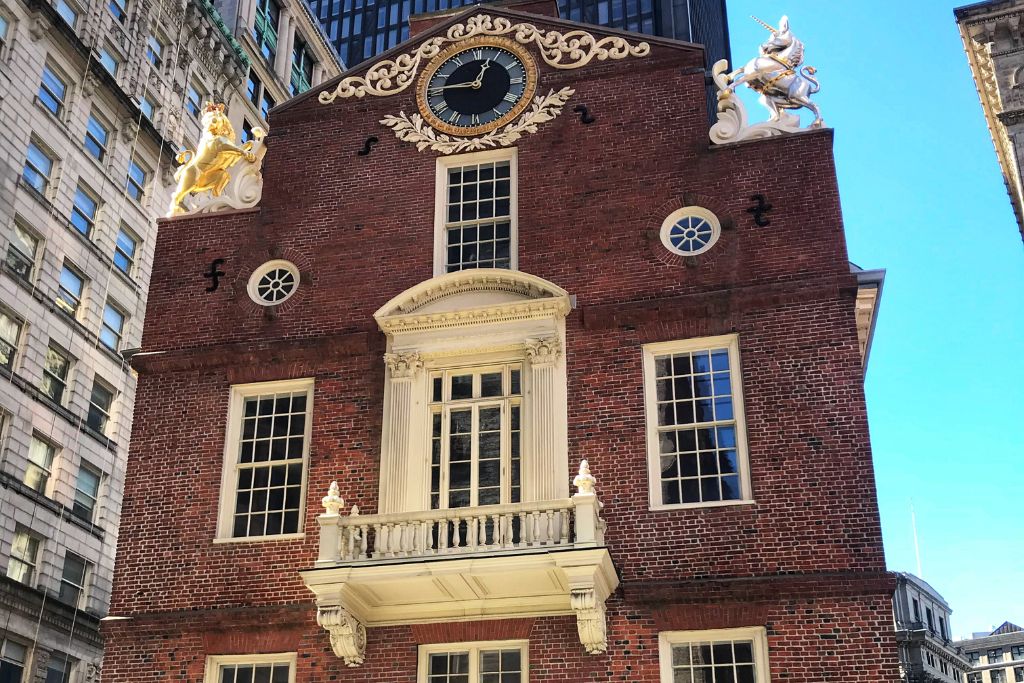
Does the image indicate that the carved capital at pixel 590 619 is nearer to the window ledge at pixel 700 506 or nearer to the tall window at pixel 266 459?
the window ledge at pixel 700 506

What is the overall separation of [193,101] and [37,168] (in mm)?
12335

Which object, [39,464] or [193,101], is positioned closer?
[39,464]

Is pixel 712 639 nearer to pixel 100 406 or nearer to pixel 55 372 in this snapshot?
pixel 55 372

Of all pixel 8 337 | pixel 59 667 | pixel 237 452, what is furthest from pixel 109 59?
pixel 237 452

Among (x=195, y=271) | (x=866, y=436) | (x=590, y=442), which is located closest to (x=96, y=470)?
(x=195, y=271)

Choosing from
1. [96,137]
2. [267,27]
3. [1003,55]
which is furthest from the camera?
[267,27]

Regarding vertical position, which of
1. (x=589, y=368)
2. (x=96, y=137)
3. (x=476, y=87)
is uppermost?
(x=96, y=137)

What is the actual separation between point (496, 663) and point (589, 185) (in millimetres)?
8202

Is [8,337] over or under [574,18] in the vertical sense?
under

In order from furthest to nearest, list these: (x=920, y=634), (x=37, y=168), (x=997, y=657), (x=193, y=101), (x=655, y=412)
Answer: (x=997, y=657) < (x=920, y=634) < (x=193, y=101) < (x=37, y=168) < (x=655, y=412)

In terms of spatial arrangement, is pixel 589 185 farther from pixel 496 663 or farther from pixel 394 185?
pixel 496 663

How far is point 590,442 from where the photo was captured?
60.3 feet

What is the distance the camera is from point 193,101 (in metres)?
49.5

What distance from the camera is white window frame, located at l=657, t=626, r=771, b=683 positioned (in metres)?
16.5
